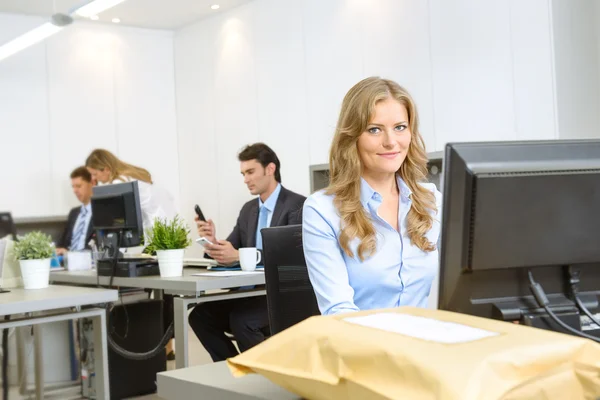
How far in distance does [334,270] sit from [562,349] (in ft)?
2.90

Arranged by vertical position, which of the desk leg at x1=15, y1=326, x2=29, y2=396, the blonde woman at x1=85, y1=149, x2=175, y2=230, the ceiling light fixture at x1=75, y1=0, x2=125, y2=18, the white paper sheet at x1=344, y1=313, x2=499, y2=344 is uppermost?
the ceiling light fixture at x1=75, y1=0, x2=125, y2=18

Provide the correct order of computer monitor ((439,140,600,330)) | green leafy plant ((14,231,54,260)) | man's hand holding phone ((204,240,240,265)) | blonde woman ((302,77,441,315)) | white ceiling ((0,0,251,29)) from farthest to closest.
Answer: white ceiling ((0,0,251,29)) < man's hand holding phone ((204,240,240,265)) < green leafy plant ((14,231,54,260)) < blonde woman ((302,77,441,315)) < computer monitor ((439,140,600,330))

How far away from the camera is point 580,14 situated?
4562 mm

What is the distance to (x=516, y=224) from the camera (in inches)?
47.3

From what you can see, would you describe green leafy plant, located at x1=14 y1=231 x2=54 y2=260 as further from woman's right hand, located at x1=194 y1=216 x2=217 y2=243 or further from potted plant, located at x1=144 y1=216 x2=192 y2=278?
woman's right hand, located at x1=194 y1=216 x2=217 y2=243

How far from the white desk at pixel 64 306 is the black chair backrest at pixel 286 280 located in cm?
111

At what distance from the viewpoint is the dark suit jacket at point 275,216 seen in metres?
4.01

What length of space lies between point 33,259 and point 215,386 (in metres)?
2.44

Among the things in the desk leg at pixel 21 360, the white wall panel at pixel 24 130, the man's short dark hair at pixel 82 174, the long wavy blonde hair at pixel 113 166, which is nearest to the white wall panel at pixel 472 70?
the long wavy blonde hair at pixel 113 166

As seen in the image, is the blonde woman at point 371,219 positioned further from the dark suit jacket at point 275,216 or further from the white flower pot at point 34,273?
the white flower pot at point 34,273

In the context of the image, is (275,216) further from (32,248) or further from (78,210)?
(78,210)

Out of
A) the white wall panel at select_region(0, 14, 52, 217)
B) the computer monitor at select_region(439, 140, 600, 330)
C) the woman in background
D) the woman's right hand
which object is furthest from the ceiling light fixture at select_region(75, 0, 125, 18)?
the computer monitor at select_region(439, 140, 600, 330)

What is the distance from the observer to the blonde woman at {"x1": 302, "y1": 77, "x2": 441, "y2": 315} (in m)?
1.85

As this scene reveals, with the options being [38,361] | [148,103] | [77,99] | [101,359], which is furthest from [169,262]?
[148,103]
